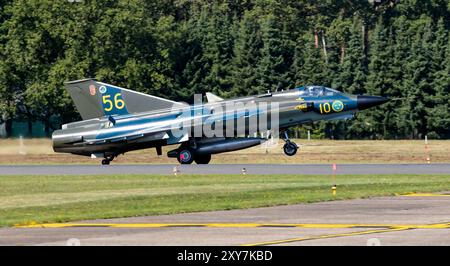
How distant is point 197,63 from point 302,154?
68.1 ft

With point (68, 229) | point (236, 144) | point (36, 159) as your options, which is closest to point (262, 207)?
point (68, 229)

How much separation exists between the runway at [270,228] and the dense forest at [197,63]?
4116cm

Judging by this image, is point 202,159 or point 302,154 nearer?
point 202,159

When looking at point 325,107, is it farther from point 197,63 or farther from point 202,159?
point 197,63

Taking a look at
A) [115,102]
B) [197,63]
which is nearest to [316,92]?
[115,102]

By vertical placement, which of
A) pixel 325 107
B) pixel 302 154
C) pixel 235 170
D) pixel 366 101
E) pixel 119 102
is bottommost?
pixel 235 170

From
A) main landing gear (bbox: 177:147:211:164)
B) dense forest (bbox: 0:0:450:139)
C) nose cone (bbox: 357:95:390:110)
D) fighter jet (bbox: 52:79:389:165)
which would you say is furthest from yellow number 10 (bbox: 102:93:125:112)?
dense forest (bbox: 0:0:450:139)

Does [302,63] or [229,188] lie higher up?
[302,63]

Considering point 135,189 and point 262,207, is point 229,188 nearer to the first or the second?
point 135,189

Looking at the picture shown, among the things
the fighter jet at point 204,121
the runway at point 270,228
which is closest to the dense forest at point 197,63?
the fighter jet at point 204,121

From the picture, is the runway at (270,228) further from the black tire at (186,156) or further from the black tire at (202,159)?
the black tire at (202,159)

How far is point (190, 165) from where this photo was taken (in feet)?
150

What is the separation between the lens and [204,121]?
4512cm

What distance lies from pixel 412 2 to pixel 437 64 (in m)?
26.3
